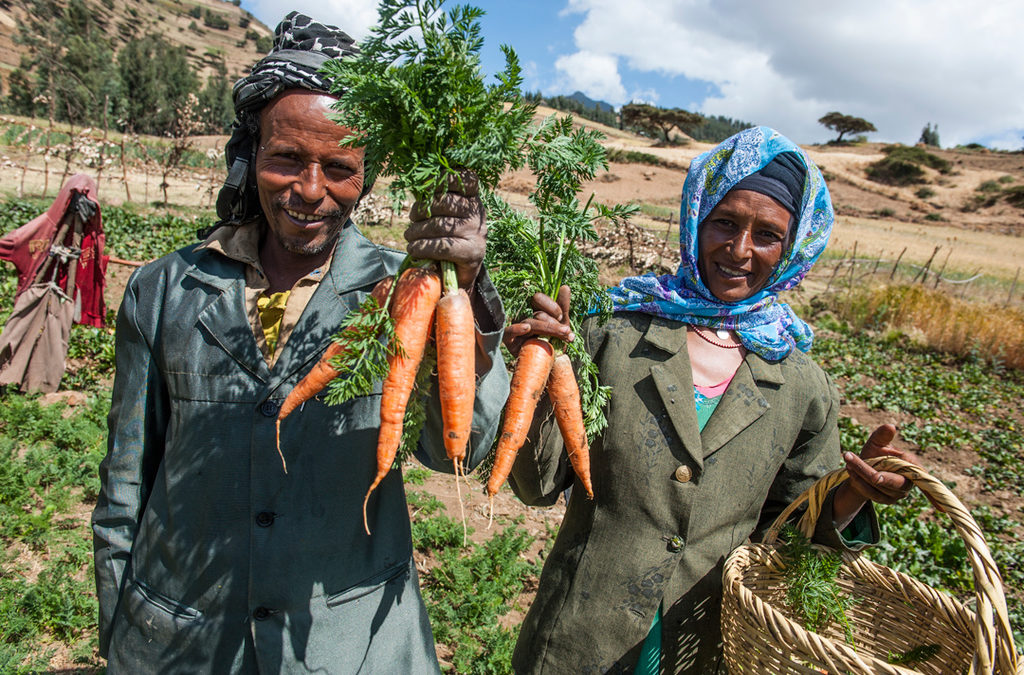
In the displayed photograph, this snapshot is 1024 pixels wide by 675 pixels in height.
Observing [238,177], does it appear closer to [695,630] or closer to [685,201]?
[685,201]

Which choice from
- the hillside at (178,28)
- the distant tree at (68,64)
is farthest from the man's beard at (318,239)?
the hillside at (178,28)

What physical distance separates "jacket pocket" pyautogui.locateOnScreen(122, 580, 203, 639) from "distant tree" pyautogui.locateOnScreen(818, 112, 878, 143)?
90380 mm

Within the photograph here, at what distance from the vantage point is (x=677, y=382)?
1698 millimetres

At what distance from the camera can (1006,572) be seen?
15.5ft

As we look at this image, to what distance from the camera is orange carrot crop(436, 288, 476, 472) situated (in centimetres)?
130

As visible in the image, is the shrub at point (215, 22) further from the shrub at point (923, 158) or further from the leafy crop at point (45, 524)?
the leafy crop at point (45, 524)

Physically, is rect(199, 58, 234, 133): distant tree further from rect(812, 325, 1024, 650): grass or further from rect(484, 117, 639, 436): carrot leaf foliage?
rect(484, 117, 639, 436): carrot leaf foliage

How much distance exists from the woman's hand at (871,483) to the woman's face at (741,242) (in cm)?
55

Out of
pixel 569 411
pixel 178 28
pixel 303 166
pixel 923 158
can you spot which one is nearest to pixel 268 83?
pixel 303 166

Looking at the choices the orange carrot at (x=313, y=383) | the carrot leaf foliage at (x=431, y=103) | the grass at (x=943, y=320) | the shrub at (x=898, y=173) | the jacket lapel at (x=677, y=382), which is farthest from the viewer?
the shrub at (x=898, y=173)

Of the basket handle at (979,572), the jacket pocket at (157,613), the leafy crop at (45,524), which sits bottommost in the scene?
the leafy crop at (45,524)

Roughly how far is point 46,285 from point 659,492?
21.7ft

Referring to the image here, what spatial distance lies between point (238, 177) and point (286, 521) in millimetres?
935

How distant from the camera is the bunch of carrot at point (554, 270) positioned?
128cm
